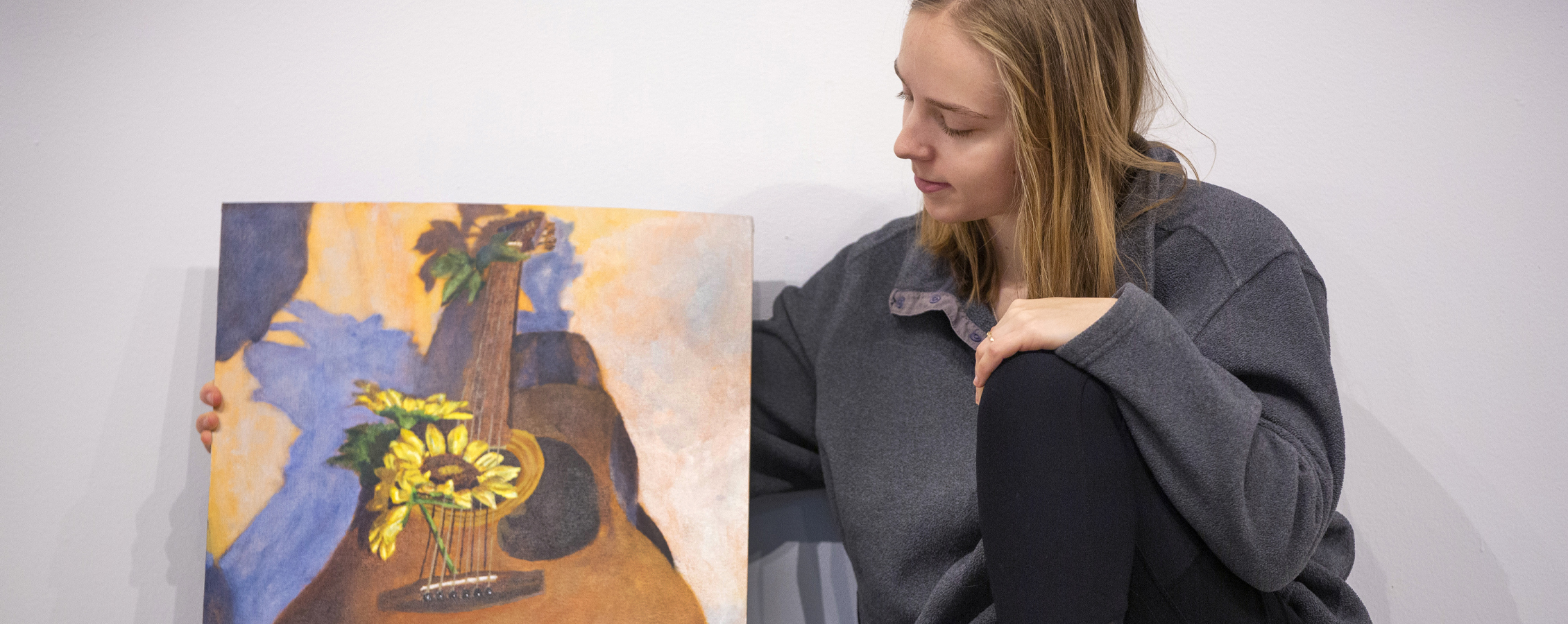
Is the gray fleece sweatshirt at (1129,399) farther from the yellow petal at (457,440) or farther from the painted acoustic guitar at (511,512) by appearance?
the yellow petal at (457,440)

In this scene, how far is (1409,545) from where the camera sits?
3.59ft

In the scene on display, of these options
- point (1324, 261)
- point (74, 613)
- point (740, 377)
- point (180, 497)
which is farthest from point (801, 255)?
point (74, 613)

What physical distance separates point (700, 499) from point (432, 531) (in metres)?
0.25

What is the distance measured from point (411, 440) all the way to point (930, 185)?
551 millimetres

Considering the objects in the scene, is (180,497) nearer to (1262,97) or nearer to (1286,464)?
(1286,464)

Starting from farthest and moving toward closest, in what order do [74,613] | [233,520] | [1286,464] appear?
[74,613], [233,520], [1286,464]

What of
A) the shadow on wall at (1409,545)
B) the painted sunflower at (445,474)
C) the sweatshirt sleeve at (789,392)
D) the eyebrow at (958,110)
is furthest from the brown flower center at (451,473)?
the shadow on wall at (1409,545)

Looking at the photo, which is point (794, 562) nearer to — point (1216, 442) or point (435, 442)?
point (435, 442)

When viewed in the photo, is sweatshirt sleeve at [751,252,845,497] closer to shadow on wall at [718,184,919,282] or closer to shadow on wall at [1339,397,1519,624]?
shadow on wall at [718,184,919,282]

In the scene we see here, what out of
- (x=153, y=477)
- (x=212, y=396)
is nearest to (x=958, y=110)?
(x=212, y=396)

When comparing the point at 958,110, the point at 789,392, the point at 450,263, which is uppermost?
the point at 958,110

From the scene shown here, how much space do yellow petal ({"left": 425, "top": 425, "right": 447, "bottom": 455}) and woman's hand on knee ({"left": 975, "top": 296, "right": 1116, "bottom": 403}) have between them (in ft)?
1.69

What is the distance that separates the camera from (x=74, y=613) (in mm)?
1024

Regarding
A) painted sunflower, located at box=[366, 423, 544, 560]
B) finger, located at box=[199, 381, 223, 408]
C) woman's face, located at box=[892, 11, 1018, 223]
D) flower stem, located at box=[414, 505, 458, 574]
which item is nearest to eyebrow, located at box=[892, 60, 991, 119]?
woman's face, located at box=[892, 11, 1018, 223]
